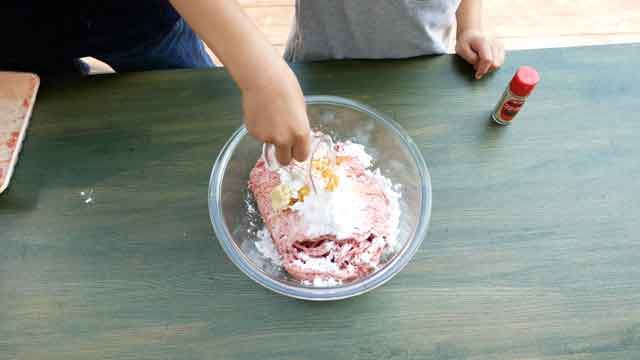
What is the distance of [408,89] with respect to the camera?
80 centimetres

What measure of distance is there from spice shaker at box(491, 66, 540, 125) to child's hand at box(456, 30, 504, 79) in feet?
0.25

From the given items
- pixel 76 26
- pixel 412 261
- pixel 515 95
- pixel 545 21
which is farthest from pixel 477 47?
pixel 545 21

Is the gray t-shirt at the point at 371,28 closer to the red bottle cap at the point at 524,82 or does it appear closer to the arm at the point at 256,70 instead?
the red bottle cap at the point at 524,82

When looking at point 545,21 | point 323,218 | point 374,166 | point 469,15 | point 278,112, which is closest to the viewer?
point 278,112

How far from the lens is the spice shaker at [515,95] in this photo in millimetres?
695

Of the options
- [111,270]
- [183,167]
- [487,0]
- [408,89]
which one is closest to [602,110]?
[408,89]

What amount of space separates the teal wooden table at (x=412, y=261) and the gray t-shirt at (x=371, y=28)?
3.0 inches

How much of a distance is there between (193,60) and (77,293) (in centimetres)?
56

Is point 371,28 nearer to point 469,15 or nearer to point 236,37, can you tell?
point 469,15

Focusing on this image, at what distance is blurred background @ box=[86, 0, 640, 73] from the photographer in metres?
1.57

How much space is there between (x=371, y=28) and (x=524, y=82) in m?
0.30

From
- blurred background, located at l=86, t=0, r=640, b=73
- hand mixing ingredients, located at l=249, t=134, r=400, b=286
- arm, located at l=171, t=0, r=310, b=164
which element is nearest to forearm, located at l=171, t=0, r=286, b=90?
arm, located at l=171, t=0, r=310, b=164

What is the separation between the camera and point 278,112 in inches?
21.5

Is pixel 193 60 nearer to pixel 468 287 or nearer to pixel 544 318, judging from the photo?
pixel 468 287
